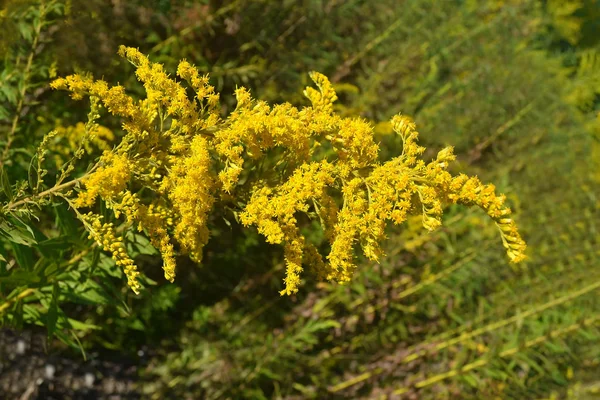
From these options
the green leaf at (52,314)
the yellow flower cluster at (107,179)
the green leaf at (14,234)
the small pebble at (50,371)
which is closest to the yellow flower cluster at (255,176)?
the yellow flower cluster at (107,179)

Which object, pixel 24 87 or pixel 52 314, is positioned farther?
pixel 24 87

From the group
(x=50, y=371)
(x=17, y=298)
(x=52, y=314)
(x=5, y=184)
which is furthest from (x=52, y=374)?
(x=5, y=184)

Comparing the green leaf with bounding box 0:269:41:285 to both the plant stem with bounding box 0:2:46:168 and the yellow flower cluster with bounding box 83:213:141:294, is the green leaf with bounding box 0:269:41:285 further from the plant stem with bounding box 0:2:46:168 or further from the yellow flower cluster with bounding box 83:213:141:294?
the plant stem with bounding box 0:2:46:168

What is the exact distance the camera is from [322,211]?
174cm

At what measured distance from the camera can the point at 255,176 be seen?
182 cm

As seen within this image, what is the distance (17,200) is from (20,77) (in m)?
1.16

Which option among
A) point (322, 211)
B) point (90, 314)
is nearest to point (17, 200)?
point (322, 211)

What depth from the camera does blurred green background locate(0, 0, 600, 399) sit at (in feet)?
10.4

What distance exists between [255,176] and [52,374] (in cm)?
226

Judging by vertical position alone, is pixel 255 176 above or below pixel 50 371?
above

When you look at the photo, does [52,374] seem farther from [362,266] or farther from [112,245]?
[112,245]

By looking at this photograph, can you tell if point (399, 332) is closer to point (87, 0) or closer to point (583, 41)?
point (87, 0)

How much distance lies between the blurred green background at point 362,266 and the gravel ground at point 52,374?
77mm

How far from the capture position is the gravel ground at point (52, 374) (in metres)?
3.21
